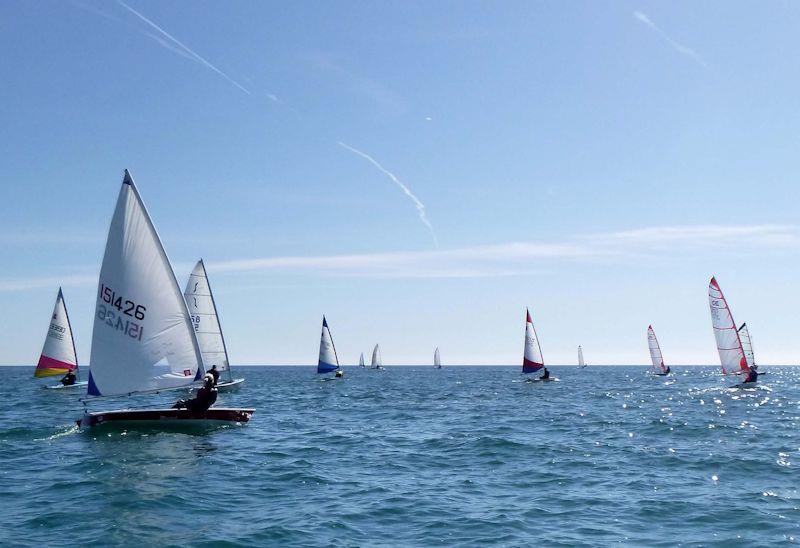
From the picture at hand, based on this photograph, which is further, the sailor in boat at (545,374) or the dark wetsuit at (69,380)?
the sailor in boat at (545,374)

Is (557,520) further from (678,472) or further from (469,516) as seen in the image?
(678,472)

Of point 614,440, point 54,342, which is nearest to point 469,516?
point 614,440

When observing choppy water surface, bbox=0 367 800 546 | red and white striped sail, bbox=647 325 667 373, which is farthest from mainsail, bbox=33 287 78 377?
red and white striped sail, bbox=647 325 667 373

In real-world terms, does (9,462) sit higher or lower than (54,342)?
lower

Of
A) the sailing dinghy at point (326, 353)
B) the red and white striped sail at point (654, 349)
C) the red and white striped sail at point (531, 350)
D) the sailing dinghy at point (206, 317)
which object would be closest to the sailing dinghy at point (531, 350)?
the red and white striped sail at point (531, 350)

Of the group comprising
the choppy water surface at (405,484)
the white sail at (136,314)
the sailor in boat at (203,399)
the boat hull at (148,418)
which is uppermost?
the white sail at (136,314)

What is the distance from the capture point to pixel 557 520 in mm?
13586

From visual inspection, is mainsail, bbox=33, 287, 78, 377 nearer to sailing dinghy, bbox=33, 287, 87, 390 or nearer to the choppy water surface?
sailing dinghy, bbox=33, 287, 87, 390

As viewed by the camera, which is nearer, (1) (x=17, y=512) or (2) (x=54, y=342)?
(1) (x=17, y=512)

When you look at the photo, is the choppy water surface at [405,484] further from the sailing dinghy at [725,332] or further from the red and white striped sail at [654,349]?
the red and white striped sail at [654,349]

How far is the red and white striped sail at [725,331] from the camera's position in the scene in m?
56.3

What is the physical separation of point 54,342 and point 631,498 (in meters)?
60.9

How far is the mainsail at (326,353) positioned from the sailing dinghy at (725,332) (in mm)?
40516

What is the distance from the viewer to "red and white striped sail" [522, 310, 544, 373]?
79000mm
